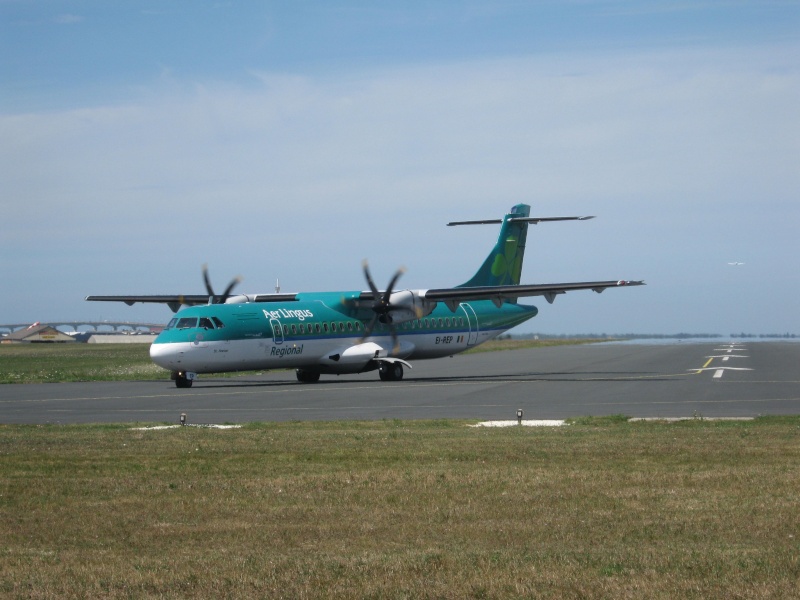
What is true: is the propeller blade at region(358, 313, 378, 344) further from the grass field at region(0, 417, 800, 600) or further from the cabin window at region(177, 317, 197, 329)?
the grass field at region(0, 417, 800, 600)

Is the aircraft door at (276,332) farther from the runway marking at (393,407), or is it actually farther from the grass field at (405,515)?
the grass field at (405,515)

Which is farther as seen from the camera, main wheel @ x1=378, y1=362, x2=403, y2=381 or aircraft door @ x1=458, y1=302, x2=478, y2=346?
aircraft door @ x1=458, y1=302, x2=478, y2=346

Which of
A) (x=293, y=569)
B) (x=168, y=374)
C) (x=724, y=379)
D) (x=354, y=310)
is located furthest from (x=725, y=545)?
(x=168, y=374)

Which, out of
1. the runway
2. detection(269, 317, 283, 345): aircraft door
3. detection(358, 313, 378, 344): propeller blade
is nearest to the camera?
the runway

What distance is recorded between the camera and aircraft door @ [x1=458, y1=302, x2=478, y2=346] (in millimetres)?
44000

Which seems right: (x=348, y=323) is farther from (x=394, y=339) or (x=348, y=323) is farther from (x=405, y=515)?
(x=405, y=515)

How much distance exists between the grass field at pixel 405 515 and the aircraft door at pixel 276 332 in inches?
729

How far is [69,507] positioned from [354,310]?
2913 centimetres

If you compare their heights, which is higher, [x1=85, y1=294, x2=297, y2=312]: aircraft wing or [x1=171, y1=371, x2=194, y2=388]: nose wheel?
[x1=85, y1=294, x2=297, y2=312]: aircraft wing

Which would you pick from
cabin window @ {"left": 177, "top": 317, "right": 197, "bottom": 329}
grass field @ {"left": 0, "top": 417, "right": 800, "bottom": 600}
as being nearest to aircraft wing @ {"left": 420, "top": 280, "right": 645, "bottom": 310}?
cabin window @ {"left": 177, "top": 317, "right": 197, "bottom": 329}

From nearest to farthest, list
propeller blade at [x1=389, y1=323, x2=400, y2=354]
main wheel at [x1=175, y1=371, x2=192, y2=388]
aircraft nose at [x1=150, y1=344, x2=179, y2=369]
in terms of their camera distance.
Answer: aircraft nose at [x1=150, y1=344, x2=179, y2=369] → main wheel at [x1=175, y1=371, x2=192, y2=388] → propeller blade at [x1=389, y1=323, x2=400, y2=354]

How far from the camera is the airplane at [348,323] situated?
34.9 meters

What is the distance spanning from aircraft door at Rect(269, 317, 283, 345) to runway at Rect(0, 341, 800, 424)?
5.49ft

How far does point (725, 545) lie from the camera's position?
8953 mm
